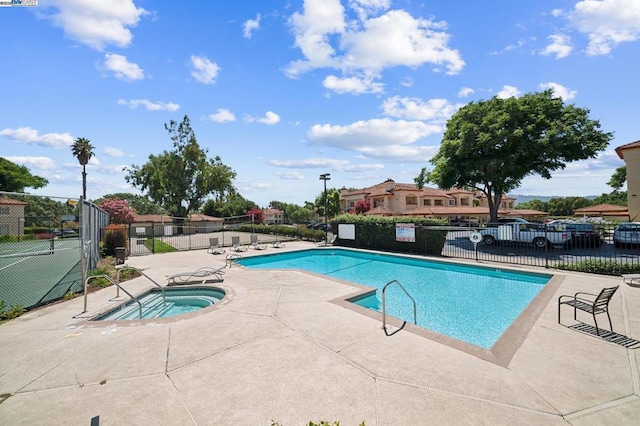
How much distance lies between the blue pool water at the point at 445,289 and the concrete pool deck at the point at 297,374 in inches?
61.9

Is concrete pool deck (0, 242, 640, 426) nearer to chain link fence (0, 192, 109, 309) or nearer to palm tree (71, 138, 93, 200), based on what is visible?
chain link fence (0, 192, 109, 309)

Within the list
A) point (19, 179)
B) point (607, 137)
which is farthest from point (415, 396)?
point (19, 179)

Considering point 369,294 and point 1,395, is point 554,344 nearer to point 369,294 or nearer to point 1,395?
point 369,294

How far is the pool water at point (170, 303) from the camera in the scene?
26.3 feet

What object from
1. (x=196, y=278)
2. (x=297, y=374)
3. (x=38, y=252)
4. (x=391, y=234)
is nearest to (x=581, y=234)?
(x=391, y=234)

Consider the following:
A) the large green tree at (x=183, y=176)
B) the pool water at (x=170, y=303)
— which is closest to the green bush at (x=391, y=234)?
the pool water at (x=170, y=303)

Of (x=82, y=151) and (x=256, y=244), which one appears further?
(x=82, y=151)

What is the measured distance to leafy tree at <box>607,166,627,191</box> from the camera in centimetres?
5379

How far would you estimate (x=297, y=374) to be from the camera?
4164 mm

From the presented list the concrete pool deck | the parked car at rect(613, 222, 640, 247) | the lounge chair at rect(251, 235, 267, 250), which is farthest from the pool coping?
the lounge chair at rect(251, 235, 267, 250)

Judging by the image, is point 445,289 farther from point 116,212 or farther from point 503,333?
point 116,212

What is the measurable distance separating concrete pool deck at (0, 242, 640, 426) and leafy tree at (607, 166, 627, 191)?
68453mm

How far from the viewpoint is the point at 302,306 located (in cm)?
743

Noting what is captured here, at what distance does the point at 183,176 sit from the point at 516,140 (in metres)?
39.6
